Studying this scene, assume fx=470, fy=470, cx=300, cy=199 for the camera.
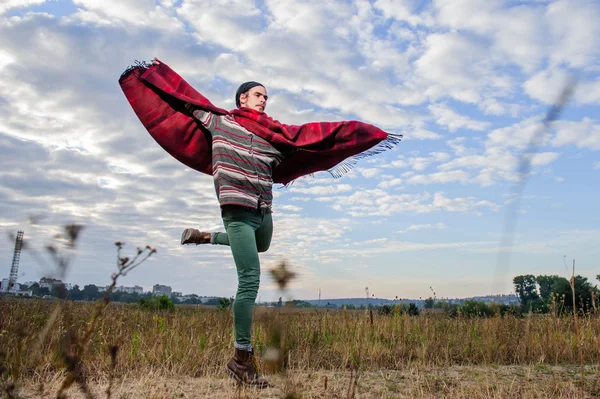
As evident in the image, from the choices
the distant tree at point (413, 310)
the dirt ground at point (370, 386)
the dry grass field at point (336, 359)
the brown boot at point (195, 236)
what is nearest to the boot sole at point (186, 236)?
the brown boot at point (195, 236)

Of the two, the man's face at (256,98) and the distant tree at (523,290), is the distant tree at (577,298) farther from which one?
the man's face at (256,98)

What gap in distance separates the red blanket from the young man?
0.23 m

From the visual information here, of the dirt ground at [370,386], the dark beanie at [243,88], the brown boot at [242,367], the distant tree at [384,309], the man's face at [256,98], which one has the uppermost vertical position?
the dark beanie at [243,88]

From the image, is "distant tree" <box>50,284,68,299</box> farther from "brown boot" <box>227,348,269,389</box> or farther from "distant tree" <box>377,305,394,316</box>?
"distant tree" <box>377,305,394,316</box>

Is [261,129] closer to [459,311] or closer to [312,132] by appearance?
[312,132]

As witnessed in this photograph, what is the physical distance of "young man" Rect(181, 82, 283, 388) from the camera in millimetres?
3607

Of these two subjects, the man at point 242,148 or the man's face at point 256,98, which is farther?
the man's face at point 256,98

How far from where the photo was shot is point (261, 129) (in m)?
3.83

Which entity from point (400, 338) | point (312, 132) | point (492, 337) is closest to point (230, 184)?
point (312, 132)

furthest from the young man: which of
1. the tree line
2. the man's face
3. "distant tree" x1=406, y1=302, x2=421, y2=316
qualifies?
"distant tree" x1=406, y1=302, x2=421, y2=316

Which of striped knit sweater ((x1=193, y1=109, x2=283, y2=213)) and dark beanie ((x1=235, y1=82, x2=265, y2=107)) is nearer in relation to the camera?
striped knit sweater ((x1=193, y1=109, x2=283, y2=213))

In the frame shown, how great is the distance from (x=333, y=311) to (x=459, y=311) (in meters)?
2.06

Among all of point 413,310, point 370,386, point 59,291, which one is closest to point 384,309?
point 413,310

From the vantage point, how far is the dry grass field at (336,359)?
344 cm
